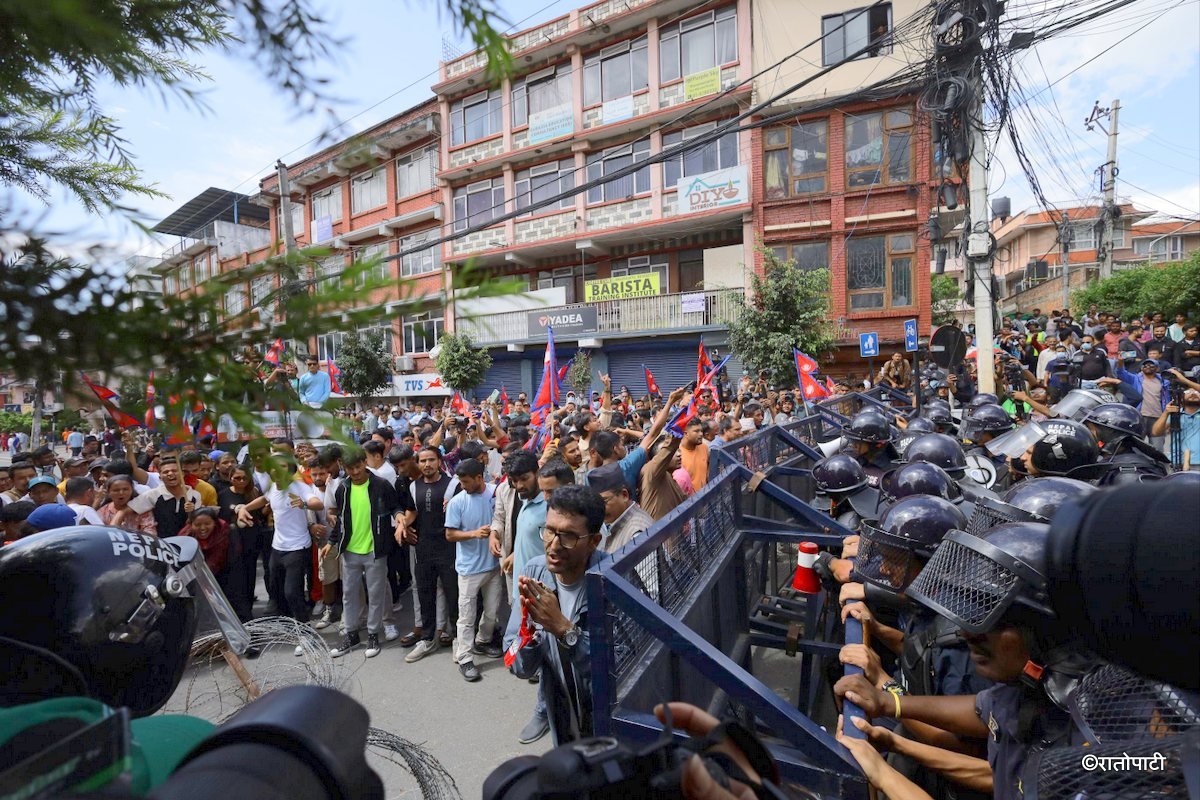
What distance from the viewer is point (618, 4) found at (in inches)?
766

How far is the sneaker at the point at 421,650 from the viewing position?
5129 millimetres

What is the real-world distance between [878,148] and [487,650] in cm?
1724

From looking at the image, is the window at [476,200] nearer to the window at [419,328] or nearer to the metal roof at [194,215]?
the metal roof at [194,215]

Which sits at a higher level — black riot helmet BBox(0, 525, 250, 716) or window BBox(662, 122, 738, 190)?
window BBox(662, 122, 738, 190)

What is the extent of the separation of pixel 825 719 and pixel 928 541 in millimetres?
2013

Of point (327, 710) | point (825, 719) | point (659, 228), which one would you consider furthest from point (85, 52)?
point (659, 228)

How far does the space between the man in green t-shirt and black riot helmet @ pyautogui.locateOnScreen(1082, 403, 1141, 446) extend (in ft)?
19.1

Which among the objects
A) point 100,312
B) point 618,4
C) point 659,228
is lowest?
point 100,312

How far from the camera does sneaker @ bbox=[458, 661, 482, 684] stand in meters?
4.75

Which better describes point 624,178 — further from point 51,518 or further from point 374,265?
point 374,265

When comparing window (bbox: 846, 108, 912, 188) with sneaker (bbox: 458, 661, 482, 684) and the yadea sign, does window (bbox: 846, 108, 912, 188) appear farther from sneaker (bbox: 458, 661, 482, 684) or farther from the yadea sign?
sneaker (bbox: 458, 661, 482, 684)

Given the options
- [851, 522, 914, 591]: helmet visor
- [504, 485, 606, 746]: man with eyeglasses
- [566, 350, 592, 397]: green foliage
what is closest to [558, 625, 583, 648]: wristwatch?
[504, 485, 606, 746]: man with eyeglasses

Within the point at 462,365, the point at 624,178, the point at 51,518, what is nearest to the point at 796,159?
the point at 624,178

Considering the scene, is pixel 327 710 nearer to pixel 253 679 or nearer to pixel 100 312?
pixel 100 312
